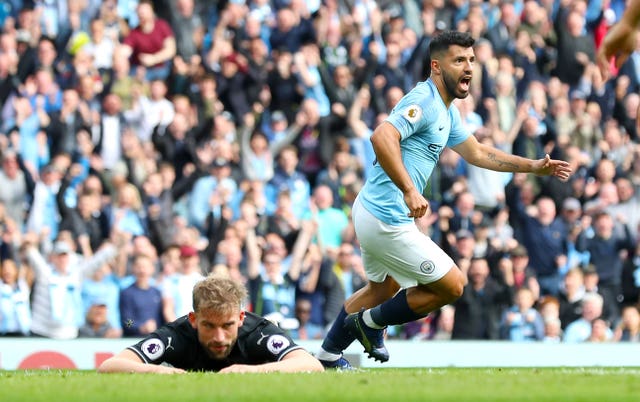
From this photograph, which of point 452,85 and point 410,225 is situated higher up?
point 452,85

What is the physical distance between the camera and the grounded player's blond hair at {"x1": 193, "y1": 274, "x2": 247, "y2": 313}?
7969 mm

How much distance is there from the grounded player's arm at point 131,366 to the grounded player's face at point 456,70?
295 centimetres

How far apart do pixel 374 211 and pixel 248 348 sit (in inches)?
69.5

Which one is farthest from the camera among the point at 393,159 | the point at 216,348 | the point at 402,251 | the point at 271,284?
the point at 271,284

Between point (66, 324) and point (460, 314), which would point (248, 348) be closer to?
point (66, 324)

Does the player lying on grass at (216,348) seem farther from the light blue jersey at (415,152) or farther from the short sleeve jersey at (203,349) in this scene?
the light blue jersey at (415,152)

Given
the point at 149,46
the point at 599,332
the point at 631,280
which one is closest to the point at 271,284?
the point at 599,332

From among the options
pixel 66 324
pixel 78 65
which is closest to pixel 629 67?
pixel 78 65

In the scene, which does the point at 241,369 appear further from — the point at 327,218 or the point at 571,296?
the point at 571,296

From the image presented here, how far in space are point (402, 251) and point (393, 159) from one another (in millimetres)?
789

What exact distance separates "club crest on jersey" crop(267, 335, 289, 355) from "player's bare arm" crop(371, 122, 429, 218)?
1281 millimetres

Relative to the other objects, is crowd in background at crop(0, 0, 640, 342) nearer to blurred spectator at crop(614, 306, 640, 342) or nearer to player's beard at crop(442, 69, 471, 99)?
blurred spectator at crop(614, 306, 640, 342)

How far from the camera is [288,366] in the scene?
8.46 metres

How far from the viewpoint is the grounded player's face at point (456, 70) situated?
9836 millimetres
